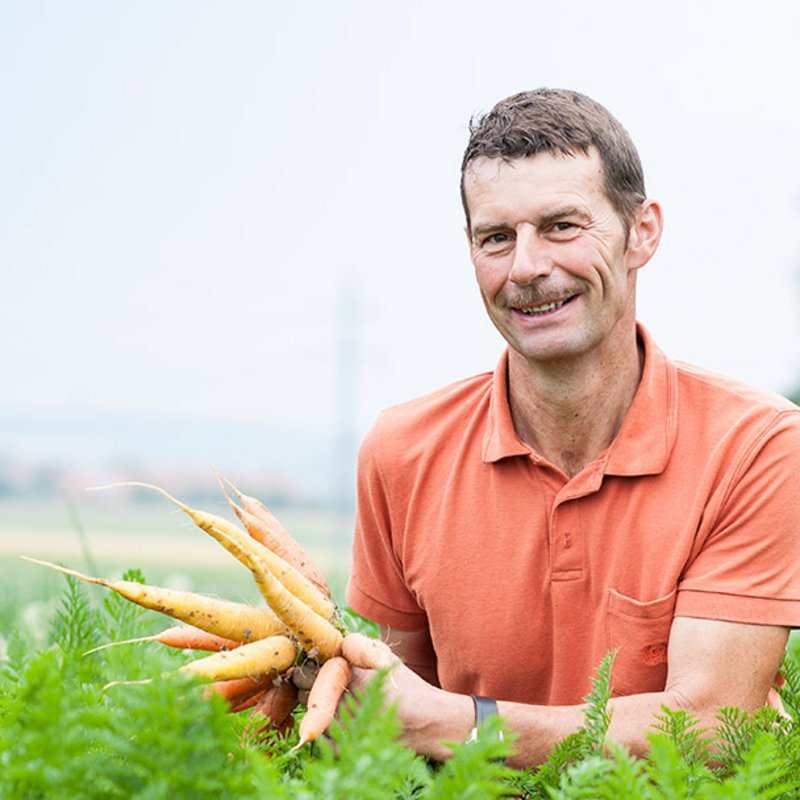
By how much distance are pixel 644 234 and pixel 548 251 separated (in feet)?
1.29

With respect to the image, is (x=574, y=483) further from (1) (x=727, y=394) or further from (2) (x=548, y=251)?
(2) (x=548, y=251)

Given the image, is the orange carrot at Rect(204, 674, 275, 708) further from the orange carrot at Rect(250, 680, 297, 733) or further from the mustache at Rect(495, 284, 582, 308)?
the mustache at Rect(495, 284, 582, 308)

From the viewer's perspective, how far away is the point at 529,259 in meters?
2.60

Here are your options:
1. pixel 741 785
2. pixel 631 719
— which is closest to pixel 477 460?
pixel 631 719

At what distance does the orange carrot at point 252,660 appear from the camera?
1.83 m

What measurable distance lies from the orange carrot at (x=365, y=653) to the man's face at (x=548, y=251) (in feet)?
3.14

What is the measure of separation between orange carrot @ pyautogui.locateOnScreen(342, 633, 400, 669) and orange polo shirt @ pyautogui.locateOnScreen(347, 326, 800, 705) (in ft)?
2.42

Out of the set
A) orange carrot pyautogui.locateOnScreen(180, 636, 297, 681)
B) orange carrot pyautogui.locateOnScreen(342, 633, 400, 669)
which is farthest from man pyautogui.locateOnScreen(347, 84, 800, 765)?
orange carrot pyautogui.locateOnScreen(180, 636, 297, 681)

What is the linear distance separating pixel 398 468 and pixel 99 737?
1869 millimetres

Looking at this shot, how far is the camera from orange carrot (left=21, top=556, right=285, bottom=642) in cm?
192

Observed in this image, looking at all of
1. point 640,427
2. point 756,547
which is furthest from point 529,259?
point 756,547

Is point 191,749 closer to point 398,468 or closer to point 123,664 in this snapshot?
point 123,664

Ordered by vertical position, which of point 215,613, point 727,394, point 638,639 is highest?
point 727,394

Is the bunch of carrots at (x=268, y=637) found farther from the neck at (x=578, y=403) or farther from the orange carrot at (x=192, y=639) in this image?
the neck at (x=578, y=403)
